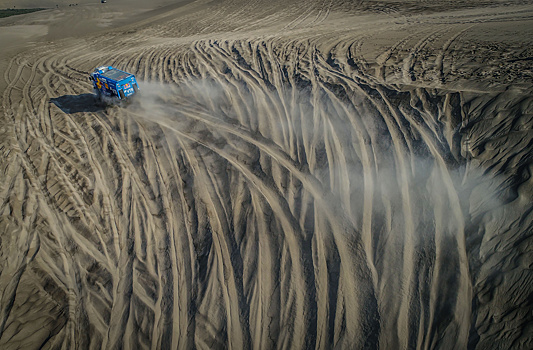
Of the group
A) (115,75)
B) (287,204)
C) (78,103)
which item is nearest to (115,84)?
(115,75)

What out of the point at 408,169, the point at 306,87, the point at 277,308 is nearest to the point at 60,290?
the point at 277,308

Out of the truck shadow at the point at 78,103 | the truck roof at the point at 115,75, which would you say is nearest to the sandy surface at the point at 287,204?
the truck shadow at the point at 78,103

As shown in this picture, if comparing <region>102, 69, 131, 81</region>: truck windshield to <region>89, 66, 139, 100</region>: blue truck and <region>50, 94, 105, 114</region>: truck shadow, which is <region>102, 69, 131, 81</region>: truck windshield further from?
<region>50, 94, 105, 114</region>: truck shadow

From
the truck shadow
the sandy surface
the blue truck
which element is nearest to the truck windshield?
the blue truck

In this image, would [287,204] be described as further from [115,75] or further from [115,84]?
[115,75]

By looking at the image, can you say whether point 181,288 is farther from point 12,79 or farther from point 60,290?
point 12,79

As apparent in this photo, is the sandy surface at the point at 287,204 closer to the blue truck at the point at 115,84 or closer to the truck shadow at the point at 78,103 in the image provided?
the truck shadow at the point at 78,103
